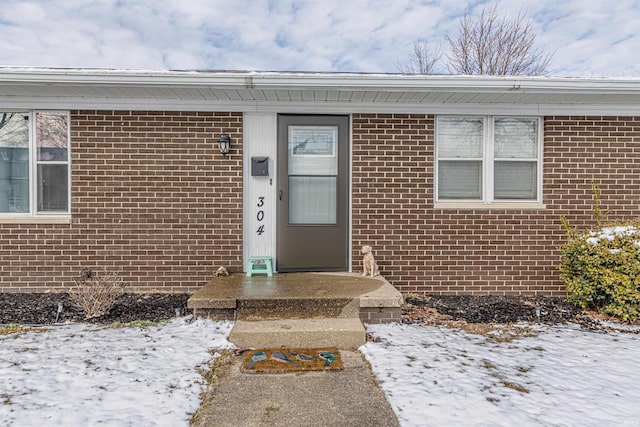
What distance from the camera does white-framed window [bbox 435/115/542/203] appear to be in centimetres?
535

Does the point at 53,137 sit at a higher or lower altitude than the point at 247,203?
higher

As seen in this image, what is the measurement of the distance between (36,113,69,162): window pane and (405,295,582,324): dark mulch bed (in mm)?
4817

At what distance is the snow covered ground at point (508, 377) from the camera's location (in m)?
2.39

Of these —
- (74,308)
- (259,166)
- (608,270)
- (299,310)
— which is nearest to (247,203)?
(259,166)

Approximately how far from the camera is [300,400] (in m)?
2.58

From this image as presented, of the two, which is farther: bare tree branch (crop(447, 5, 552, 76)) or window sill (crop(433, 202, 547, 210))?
bare tree branch (crop(447, 5, 552, 76))

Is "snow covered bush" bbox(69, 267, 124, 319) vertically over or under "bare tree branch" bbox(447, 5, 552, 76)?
under

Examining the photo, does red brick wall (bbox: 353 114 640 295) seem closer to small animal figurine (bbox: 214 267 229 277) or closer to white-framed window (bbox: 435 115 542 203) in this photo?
white-framed window (bbox: 435 115 542 203)

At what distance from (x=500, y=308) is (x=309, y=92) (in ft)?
11.3

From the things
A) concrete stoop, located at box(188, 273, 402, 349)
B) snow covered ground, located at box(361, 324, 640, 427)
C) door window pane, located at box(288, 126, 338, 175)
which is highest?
door window pane, located at box(288, 126, 338, 175)

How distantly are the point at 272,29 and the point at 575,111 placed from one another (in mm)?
12317

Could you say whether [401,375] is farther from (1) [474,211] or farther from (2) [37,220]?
(2) [37,220]

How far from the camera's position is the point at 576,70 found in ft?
51.8

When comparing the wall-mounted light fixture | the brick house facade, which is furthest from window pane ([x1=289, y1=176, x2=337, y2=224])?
the wall-mounted light fixture
